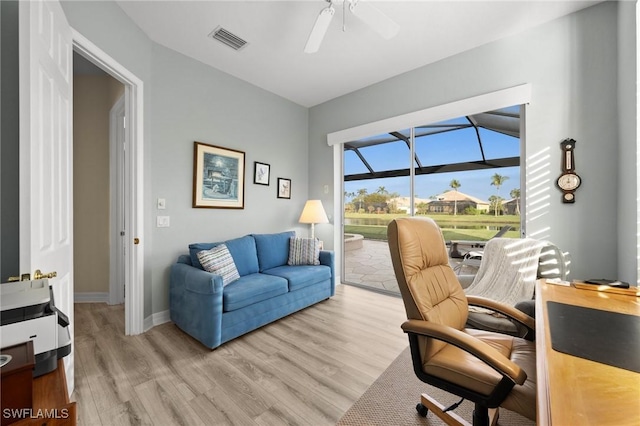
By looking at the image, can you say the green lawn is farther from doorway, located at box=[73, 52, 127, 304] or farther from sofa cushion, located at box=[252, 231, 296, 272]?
doorway, located at box=[73, 52, 127, 304]

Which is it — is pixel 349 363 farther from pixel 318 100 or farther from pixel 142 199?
pixel 318 100

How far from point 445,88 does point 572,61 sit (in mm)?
1060

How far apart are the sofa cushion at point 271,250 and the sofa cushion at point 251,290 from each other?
36 centimetres

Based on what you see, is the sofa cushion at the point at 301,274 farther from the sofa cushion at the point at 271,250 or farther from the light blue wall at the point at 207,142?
the light blue wall at the point at 207,142

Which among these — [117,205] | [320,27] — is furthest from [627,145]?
[117,205]

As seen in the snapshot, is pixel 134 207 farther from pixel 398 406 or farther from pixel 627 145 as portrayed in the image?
pixel 627 145

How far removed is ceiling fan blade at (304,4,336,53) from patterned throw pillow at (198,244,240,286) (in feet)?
6.74

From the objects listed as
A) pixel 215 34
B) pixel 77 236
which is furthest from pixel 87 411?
pixel 215 34

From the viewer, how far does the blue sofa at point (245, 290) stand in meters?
2.15

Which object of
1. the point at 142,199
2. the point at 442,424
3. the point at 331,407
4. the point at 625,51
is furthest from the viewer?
the point at 142,199

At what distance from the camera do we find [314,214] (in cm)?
379

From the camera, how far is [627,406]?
1.94ft

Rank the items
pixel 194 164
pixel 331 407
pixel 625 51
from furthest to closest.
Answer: pixel 194 164
pixel 625 51
pixel 331 407

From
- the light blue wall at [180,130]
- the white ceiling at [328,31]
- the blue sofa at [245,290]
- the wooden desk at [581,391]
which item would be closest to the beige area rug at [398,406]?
the wooden desk at [581,391]
